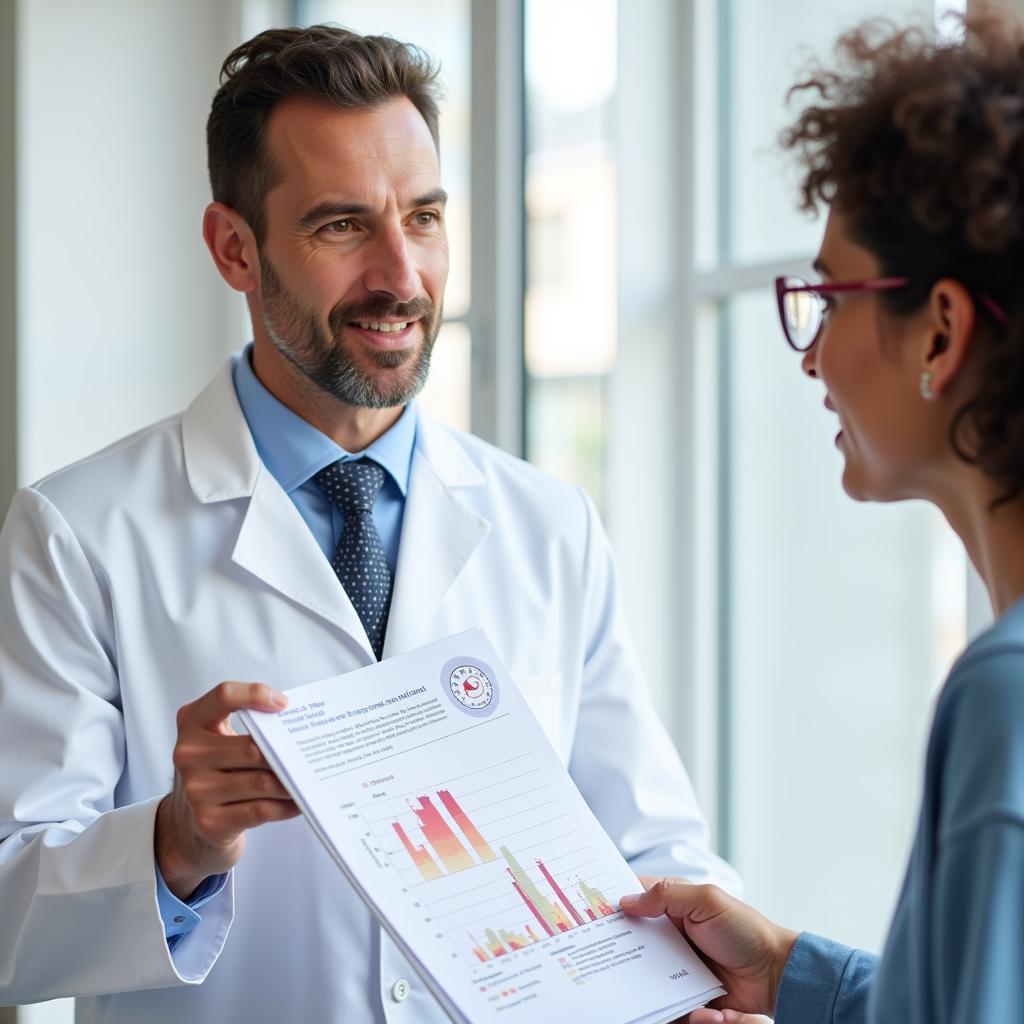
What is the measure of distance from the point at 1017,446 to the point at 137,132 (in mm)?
2406

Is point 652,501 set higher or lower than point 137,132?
lower

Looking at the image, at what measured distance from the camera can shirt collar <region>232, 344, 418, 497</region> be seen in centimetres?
157

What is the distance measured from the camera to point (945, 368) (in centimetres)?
88

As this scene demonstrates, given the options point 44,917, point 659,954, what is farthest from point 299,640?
point 659,954

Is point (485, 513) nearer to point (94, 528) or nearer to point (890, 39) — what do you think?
point (94, 528)

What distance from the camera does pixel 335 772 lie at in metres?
1.09

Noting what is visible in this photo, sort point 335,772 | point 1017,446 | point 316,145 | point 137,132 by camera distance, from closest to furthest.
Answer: point 1017,446 → point 335,772 → point 316,145 → point 137,132

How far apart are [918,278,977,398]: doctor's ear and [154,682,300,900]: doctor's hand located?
61 centimetres

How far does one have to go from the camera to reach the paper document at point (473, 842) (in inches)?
41.7

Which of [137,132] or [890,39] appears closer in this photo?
[890,39]

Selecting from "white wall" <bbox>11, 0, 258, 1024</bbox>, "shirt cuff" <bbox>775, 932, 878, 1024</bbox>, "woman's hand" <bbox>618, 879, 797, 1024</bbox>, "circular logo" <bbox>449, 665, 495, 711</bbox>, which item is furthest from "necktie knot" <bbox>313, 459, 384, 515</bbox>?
"white wall" <bbox>11, 0, 258, 1024</bbox>

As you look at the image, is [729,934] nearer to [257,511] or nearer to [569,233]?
[257,511]

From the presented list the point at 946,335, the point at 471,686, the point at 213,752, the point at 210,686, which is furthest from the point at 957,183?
the point at 210,686

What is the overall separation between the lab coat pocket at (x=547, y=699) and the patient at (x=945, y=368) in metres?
0.64
